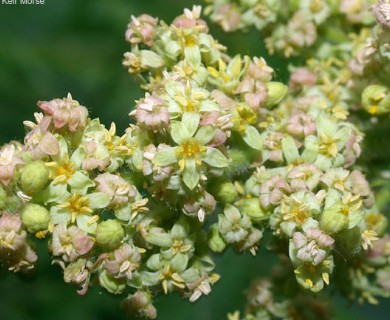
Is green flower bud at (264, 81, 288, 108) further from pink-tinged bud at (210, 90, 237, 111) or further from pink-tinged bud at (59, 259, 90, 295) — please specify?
pink-tinged bud at (59, 259, 90, 295)

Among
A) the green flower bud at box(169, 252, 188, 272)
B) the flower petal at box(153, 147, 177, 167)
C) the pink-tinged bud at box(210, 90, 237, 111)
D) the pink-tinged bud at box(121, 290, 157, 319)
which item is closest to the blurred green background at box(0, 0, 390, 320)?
the pink-tinged bud at box(121, 290, 157, 319)

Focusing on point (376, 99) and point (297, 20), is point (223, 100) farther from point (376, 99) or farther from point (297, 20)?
point (297, 20)

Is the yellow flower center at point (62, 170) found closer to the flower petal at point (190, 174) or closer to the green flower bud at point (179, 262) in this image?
the flower petal at point (190, 174)

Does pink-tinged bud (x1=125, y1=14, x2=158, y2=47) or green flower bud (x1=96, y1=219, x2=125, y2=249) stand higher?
pink-tinged bud (x1=125, y1=14, x2=158, y2=47)

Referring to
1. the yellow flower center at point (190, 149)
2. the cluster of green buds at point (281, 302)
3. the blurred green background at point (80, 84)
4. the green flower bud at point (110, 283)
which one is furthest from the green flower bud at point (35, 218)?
the blurred green background at point (80, 84)

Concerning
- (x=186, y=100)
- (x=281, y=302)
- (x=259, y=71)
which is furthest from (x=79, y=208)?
(x=281, y=302)

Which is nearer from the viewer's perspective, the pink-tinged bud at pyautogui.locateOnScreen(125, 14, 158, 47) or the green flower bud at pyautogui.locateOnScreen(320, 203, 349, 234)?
the green flower bud at pyautogui.locateOnScreen(320, 203, 349, 234)
